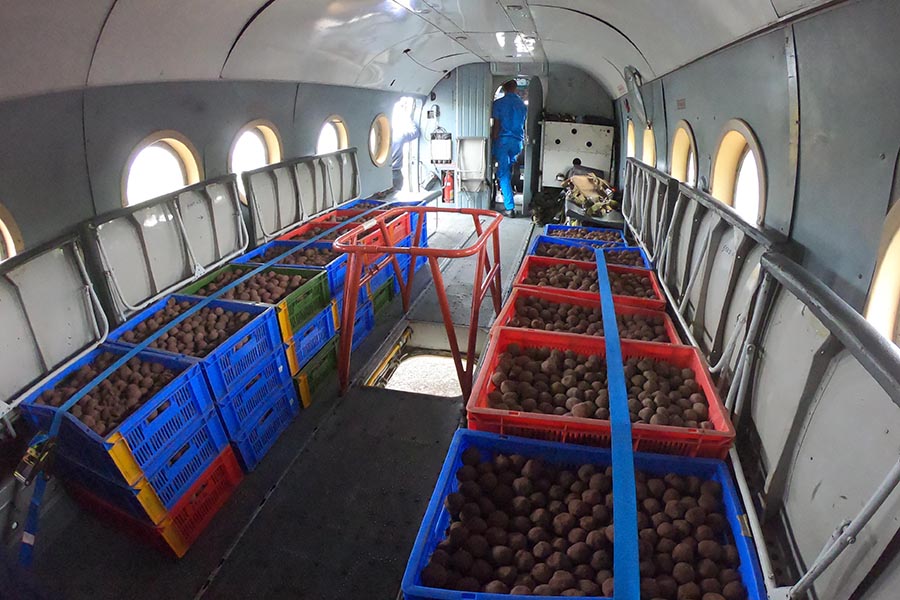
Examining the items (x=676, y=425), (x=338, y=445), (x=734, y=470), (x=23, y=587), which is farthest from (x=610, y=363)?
(x=23, y=587)

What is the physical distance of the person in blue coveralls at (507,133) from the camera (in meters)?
10.4

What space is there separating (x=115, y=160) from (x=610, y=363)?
150 inches

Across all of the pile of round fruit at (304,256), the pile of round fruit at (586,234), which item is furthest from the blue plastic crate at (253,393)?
the pile of round fruit at (586,234)

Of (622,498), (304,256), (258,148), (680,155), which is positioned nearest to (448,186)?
(258,148)

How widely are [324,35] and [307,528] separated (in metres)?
4.76

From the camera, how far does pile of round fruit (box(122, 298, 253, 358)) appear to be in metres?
3.45

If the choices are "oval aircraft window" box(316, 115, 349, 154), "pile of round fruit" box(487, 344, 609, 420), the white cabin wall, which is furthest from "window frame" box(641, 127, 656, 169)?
A: the white cabin wall

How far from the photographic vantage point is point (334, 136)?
7.77 m

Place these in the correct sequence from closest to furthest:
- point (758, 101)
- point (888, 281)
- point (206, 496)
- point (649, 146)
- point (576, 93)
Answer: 1. point (888, 281)
2. point (758, 101)
3. point (206, 496)
4. point (649, 146)
5. point (576, 93)

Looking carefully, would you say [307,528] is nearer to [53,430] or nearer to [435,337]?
[53,430]

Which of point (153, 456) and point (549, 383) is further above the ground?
point (549, 383)

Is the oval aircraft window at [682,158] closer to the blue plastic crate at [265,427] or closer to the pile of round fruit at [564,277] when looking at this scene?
the pile of round fruit at [564,277]

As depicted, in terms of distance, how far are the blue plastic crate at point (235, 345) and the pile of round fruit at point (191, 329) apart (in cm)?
5

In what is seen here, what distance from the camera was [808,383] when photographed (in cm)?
192
